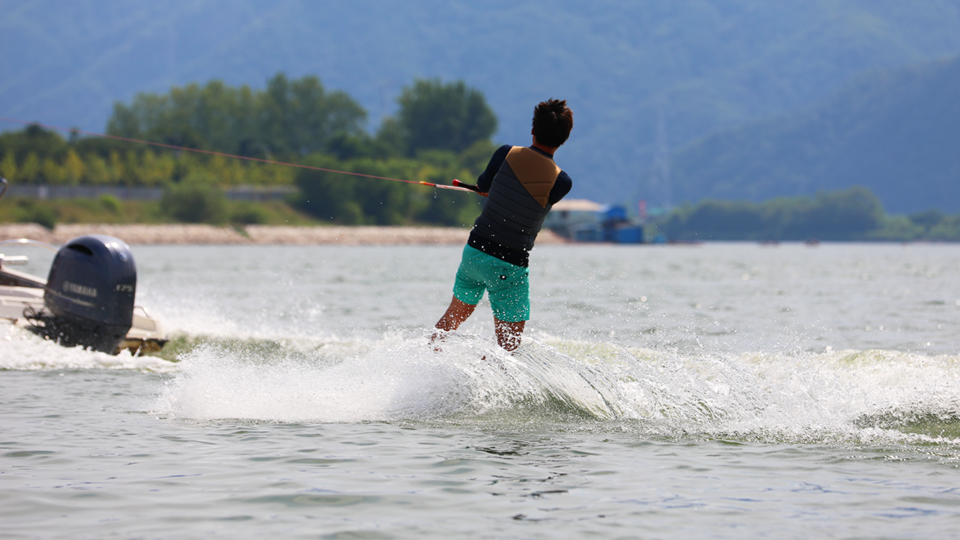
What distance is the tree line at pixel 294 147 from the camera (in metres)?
93.4

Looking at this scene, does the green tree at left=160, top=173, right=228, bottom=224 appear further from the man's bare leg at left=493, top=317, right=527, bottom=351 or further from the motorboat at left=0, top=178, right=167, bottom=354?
the man's bare leg at left=493, top=317, right=527, bottom=351

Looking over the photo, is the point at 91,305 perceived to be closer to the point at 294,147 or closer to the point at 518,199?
the point at 518,199

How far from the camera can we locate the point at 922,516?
14.3 ft

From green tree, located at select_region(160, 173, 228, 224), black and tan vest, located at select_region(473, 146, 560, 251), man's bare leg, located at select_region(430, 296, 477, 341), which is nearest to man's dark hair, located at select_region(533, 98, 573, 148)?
black and tan vest, located at select_region(473, 146, 560, 251)

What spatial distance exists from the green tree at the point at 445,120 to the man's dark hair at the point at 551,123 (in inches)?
5389

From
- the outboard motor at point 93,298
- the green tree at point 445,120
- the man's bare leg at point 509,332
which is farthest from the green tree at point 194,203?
the man's bare leg at point 509,332

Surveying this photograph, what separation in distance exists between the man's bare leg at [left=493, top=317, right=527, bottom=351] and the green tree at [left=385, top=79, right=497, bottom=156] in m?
137

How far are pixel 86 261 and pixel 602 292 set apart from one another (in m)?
14.5

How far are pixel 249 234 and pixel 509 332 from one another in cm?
8261

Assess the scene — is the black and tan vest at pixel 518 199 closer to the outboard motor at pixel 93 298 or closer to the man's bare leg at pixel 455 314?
the man's bare leg at pixel 455 314

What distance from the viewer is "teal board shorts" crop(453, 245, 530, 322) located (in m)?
6.57

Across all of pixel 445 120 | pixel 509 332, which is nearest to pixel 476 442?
pixel 509 332

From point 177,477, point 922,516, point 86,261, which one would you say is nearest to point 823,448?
point 922,516

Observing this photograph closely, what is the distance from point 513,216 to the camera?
650cm
